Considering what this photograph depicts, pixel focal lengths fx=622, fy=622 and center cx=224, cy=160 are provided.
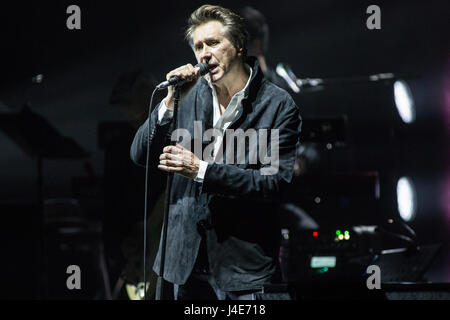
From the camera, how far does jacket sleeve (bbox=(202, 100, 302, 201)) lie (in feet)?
7.00

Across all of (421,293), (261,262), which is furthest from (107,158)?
(421,293)

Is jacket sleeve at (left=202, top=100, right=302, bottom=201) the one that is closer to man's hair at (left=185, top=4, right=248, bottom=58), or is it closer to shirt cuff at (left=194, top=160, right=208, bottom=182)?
shirt cuff at (left=194, top=160, right=208, bottom=182)

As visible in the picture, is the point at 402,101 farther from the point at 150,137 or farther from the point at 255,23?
the point at 150,137

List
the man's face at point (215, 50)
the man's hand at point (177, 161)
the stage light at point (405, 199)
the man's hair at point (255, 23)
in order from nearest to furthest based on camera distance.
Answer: the man's hand at point (177, 161) < the man's face at point (215, 50) < the stage light at point (405, 199) < the man's hair at point (255, 23)

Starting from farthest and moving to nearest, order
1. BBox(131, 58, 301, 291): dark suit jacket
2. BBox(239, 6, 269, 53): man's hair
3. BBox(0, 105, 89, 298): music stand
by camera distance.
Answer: BBox(239, 6, 269, 53): man's hair
BBox(0, 105, 89, 298): music stand
BBox(131, 58, 301, 291): dark suit jacket

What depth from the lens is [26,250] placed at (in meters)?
4.26

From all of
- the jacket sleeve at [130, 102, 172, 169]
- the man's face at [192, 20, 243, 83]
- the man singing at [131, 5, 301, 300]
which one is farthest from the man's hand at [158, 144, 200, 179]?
the man's face at [192, 20, 243, 83]

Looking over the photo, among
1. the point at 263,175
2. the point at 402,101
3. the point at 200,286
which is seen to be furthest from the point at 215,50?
the point at 402,101

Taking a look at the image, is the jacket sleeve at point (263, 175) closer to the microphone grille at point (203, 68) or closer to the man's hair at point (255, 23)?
the microphone grille at point (203, 68)

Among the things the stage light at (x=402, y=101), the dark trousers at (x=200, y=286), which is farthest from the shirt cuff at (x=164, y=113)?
the stage light at (x=402, y=101)

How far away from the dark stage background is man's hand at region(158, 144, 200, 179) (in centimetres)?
109

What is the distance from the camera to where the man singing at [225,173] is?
7.13 ft

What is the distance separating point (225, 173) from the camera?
2135 mm
